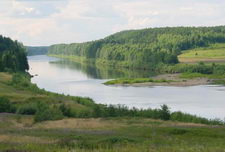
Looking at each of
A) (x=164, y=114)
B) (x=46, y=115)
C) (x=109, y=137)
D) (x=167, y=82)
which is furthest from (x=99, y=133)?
(x=167, y=82)

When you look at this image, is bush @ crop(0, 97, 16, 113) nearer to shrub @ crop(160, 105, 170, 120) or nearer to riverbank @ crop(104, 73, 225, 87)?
shrub @ crop(160, 105, 170, 120)

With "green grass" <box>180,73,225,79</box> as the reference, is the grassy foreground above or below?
above

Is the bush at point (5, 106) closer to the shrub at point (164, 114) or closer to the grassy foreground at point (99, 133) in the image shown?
the grassy foreground at point (99, 133)

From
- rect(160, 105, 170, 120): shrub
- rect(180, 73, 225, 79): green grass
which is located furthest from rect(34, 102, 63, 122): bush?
rect(180, 73, 225, 79): green grass

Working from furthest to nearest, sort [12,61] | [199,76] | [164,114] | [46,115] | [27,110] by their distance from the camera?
[199,76], [12,61], [27,110], [164,114], [46,115]

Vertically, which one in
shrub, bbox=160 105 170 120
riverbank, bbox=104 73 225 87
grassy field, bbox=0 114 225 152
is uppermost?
grassy field, bbox=0 114 225 152

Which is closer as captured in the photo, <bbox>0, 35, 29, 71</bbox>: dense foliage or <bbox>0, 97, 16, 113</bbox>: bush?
<bbox>0, 97, 16, 113</bbox>: bush

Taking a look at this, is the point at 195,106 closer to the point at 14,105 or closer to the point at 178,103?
the point at 178,103

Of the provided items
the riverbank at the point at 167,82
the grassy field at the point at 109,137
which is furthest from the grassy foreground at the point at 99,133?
the riverbank at the point at 167,82

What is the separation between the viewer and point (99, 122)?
43156mm

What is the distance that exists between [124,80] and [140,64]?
67.0m

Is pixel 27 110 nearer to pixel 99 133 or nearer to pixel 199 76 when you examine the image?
pixel 99 133

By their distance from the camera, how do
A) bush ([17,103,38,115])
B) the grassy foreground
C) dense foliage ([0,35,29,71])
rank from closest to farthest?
the grassy foreground < bush ([17,103,38,115]) < dense foliage ([0,35,29,71])


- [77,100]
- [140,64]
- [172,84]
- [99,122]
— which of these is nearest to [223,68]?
[172,84]
